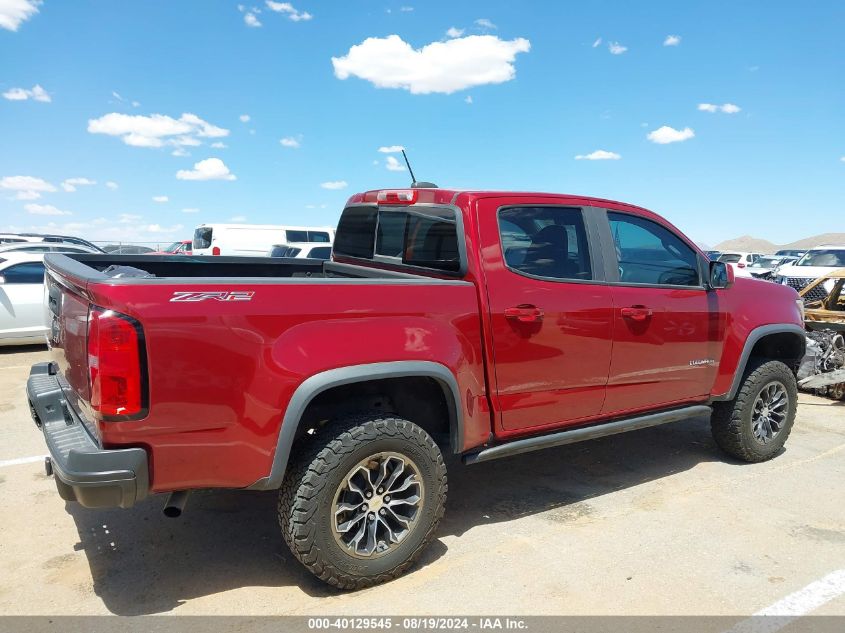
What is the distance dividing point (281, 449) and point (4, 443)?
3.61m

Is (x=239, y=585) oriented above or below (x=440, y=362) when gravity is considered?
below

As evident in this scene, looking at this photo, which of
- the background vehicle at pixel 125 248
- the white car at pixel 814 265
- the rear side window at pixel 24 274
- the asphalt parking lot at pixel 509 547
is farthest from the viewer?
the background vehicle at pixel 125 248

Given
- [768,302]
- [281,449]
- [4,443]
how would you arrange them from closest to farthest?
[281,449], [768,302], [4,443]

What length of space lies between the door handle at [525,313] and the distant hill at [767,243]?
108982 millimetres

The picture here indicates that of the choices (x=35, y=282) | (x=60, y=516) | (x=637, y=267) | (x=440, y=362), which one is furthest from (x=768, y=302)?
(x=35, y=282)

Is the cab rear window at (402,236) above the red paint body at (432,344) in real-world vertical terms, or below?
above

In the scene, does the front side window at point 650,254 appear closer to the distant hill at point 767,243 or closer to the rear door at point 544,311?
the rear door at point 544,311

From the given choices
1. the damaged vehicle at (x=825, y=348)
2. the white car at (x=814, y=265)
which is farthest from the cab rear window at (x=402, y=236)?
the white car at (x=814, y=265)

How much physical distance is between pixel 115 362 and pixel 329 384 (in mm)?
860

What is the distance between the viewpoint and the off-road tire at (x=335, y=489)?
9.28 ft

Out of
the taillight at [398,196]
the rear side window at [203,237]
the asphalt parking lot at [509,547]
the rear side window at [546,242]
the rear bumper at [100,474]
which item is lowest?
the asphalt parking lot at [509,547]

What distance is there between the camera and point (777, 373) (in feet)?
16.0

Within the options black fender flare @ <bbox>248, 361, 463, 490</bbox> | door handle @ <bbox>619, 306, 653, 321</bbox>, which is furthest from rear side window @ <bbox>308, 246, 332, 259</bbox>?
black fender flare @ <bbox>248, 361, 463, 490</bbox>

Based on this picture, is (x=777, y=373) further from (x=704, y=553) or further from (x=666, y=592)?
(x=666, y=592)
